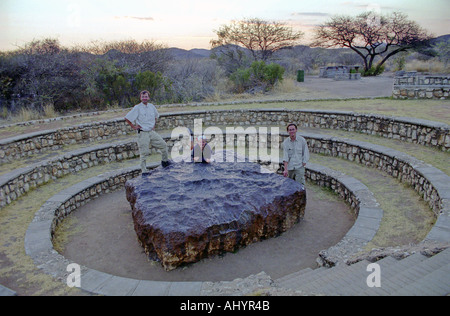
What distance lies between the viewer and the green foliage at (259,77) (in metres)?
18.1

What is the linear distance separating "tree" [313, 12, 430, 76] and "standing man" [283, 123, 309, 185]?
85.6 ft

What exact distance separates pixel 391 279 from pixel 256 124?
29.6 feet

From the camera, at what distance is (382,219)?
4.94 metres

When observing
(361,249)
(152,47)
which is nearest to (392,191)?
(361,249)

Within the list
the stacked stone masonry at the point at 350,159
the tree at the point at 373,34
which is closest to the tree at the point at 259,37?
the tree at the point at 373,34

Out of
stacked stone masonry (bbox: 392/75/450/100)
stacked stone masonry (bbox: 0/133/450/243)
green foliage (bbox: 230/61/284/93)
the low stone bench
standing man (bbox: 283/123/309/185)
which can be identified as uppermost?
green foliage (bbox: 230/61/284/93)

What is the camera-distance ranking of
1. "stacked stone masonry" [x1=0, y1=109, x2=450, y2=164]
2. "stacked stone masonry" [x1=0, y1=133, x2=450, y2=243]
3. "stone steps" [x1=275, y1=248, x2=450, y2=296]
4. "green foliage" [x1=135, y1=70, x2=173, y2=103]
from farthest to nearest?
1. "green foliage" [x1=135, y1=70, x2=173, y2=103]
2. "stacked stone masonry" [x1=0, y1=109, x2=450, y2=164]
3. "stacked stone masonry" [x1=0, y1=133, x2=450, y2=243]
4. "stone steps" [x1=275, y1=248, x2=450, y2=296]

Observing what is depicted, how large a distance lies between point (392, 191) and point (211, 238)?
3.66 m

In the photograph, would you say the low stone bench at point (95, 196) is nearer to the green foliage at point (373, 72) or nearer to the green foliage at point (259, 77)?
the green foliage at point (259, 77)

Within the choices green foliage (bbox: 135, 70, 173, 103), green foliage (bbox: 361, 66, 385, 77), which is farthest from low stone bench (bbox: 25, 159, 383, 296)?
green foliage (bbox: 361, 66, 385, 77)

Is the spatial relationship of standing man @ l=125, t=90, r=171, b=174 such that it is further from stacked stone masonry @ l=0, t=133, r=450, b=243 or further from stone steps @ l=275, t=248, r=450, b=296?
stone steps @ l=275, t=248, r=450, b=296

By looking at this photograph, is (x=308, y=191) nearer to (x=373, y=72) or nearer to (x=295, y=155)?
(x=295, y=155)

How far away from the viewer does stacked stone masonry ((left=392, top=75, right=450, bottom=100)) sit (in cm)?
1166

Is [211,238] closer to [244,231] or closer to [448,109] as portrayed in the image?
[244,231]
